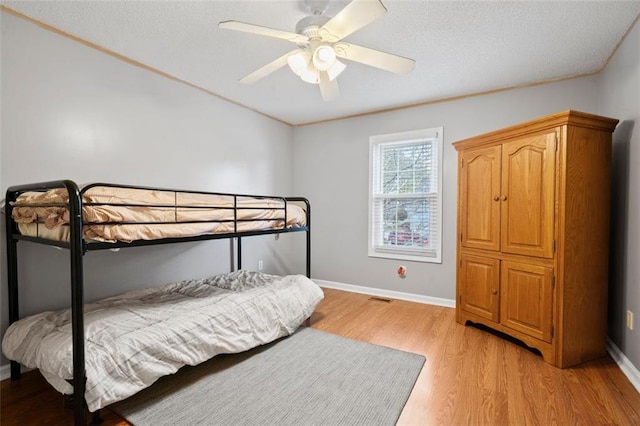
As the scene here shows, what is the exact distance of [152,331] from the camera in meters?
1.64

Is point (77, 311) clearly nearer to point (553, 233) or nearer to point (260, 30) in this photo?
point (260, 30)

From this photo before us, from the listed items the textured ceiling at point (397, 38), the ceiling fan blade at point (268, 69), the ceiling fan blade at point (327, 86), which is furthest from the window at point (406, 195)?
the ceiling fan blade at point (268, 69)

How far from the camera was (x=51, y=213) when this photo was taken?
1.51 metres

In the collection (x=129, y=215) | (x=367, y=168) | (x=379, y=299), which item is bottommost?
(x=379, y=299)

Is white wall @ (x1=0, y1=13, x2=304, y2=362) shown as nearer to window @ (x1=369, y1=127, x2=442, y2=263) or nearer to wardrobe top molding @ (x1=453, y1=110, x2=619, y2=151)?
window @ (x1=369, y1=127, x2=442, y2=263)

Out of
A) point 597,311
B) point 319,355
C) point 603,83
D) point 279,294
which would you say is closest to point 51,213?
point 279,294

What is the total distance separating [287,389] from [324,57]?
190cm

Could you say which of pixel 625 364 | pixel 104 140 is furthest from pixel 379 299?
pixel 104 140

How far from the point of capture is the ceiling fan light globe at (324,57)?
1600mm

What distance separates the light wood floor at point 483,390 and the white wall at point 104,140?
685 mm

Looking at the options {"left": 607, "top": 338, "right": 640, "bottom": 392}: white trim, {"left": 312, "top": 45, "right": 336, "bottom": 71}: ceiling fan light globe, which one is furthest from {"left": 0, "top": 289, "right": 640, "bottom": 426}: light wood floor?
{"left": 312, "top": 45, "right": 336, "bottom": 71}: ceiling fan light globe

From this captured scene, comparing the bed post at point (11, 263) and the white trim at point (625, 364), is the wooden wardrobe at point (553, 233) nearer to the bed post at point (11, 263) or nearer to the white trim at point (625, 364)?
the white trim at point (625, 364)

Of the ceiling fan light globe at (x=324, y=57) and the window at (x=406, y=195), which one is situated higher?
the ceiling fan light globe at (x=324, y=57)

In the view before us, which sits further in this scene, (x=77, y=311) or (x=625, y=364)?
(x=625, y=364)
